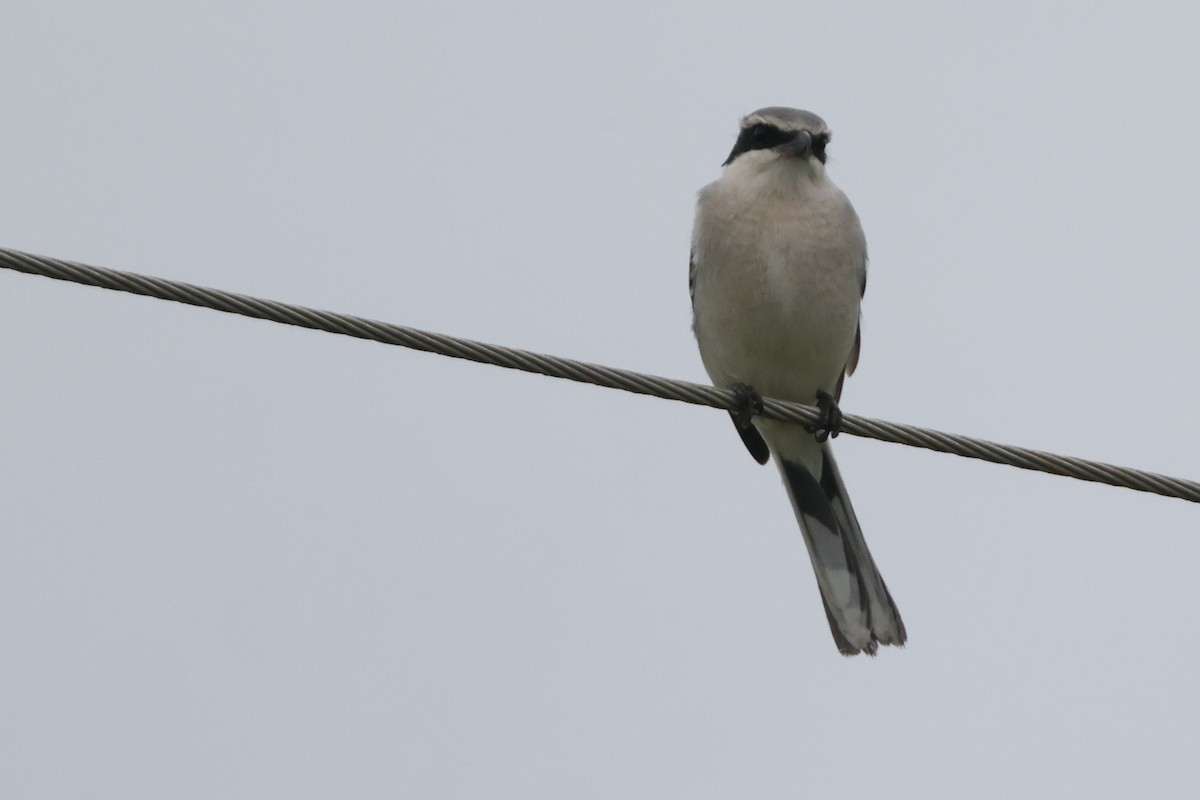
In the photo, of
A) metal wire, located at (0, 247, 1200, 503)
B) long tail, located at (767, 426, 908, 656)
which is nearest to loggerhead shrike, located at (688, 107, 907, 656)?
long tail, located at (767, 426, 908, 656)

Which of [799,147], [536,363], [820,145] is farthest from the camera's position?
[820,145]

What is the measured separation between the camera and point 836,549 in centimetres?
653

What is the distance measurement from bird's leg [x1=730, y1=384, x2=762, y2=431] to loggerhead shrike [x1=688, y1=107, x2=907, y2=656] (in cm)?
2

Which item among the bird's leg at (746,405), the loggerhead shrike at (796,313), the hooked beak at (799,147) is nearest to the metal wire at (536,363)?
the bird's leg at (746,405)

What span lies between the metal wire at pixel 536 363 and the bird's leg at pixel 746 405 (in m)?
0.85

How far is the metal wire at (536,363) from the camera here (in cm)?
402

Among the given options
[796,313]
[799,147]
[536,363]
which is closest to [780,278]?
[796,313]

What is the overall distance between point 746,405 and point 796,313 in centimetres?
63

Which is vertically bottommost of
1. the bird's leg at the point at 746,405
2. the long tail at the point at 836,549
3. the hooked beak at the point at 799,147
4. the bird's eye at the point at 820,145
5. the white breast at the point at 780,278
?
the long tail at the point at 836,549

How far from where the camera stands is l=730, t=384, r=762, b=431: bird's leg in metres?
5.71

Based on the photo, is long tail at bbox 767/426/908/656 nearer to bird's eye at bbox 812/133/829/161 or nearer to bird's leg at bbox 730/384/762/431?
bird's leg at bbox 730/384/762/431

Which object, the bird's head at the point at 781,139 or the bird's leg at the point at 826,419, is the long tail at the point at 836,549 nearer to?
the bird's leg at the point at 826,419

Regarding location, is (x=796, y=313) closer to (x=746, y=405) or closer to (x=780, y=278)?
(x=780, y=278)

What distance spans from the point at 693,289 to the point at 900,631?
1628mm
